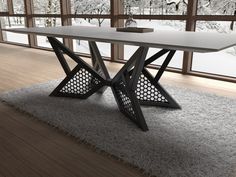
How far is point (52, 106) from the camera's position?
8.43 ft

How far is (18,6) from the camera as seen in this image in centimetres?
684

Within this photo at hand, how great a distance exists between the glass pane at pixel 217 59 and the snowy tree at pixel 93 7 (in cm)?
187

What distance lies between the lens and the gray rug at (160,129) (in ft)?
5.32

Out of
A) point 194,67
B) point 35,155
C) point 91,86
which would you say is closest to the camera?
point 35,155

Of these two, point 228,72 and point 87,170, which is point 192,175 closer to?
point 87,170

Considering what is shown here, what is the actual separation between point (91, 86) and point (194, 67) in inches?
71.1

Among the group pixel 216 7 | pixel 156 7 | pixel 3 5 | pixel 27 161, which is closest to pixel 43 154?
pixel 27 161

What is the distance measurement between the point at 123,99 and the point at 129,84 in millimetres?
251

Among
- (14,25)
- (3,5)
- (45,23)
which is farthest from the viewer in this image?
(3,5)

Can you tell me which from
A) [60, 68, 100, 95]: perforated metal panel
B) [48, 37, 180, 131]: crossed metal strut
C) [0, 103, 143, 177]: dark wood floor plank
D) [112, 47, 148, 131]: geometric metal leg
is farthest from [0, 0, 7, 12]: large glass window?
[0, 103, 143, 177]: dark wood floor plank

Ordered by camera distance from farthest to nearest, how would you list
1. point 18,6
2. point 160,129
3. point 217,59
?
1. point 18,6
2. point 217,59
3. point 160,129

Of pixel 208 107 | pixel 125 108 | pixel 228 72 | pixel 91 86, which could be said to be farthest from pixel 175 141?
pixel 228 72

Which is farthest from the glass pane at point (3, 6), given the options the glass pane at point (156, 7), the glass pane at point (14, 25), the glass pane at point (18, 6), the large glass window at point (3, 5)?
the glass pane at point (156, 7)

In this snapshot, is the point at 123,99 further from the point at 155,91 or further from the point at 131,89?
the point at 155,91
